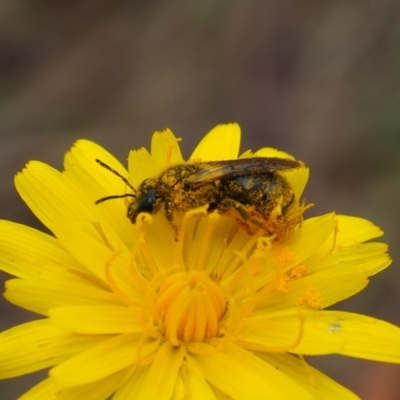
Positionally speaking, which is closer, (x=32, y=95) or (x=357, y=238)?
(x=357, y=238)

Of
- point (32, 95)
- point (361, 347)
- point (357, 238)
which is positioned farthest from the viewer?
point (32, 95)

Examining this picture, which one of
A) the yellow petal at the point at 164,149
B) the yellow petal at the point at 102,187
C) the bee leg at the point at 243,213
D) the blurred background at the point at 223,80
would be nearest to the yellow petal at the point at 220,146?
the yellow petal at the point at 164,149

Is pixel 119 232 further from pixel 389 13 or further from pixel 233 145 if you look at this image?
pixel 389 13

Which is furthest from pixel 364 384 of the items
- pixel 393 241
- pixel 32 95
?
pixel 32 95

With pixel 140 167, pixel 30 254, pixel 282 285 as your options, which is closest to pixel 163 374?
pixel 282 285

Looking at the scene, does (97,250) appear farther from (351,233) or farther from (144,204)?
(351,233)

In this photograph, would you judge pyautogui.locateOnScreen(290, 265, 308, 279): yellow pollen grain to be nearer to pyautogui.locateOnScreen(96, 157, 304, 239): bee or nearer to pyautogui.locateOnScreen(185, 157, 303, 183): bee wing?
pyautogui.locateOnScreen(96, 157, 304, 239): bee

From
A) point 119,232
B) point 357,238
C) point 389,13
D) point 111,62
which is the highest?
point 389,13
